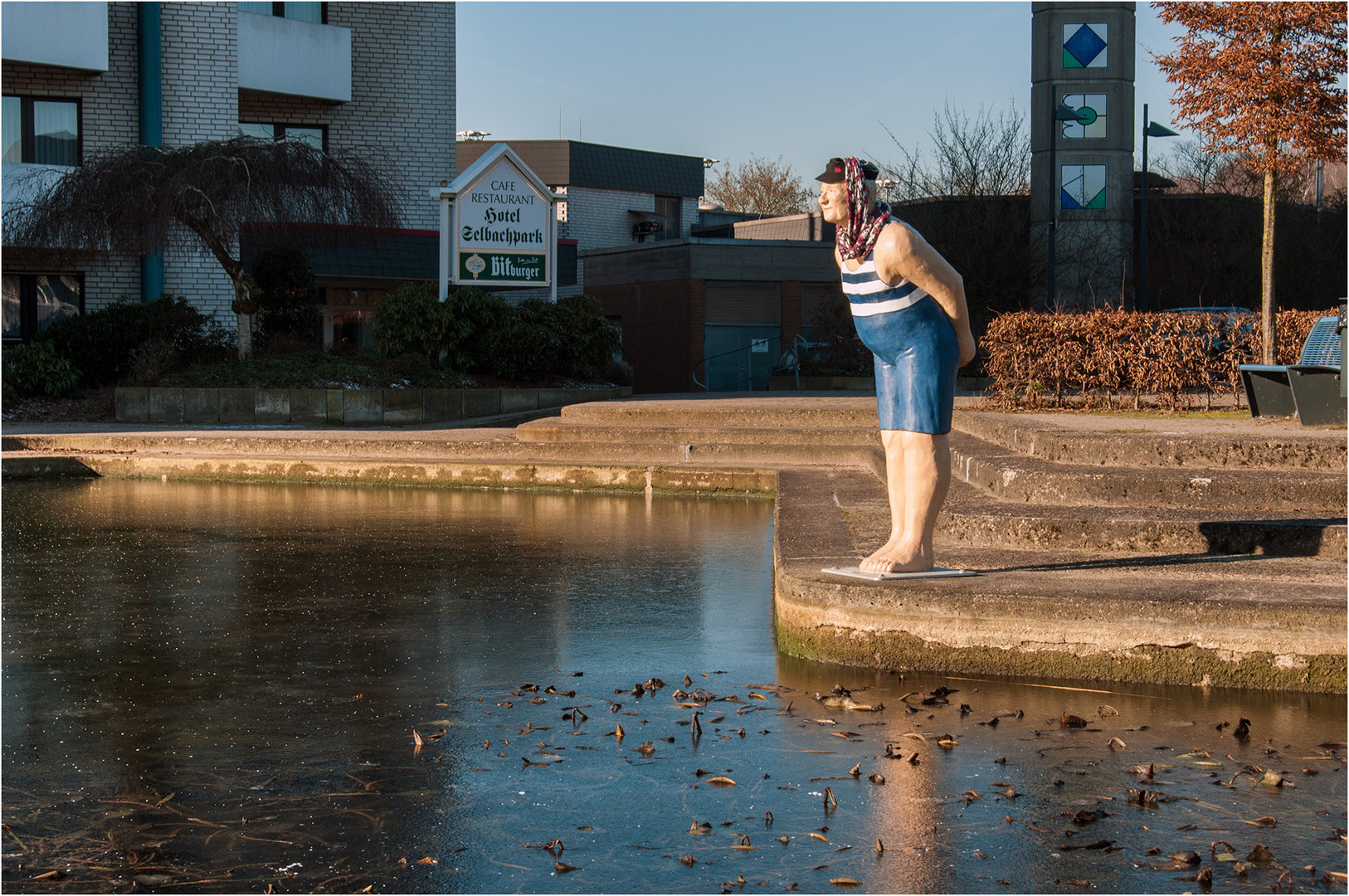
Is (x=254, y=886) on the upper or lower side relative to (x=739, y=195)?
lower

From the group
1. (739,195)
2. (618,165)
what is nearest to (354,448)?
(618,165)

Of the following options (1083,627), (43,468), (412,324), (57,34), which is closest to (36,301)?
(57,34)

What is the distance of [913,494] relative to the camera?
5.50m

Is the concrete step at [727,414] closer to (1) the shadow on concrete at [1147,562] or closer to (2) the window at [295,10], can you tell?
(1) the shadow on concrete at [1147,562]

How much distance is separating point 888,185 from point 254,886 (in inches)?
1192

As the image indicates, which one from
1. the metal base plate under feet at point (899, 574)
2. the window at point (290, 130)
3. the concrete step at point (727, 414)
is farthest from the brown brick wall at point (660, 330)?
the metal base plate under feet at point (899, 574)

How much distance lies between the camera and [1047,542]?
21.2 feet

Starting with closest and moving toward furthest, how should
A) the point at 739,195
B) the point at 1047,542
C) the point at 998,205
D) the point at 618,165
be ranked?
1. the point at 1047,542
2. the point at 998,205
3. the point at 618,165
4. the point at 739,195

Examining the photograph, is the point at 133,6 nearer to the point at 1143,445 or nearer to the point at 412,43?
the point at 412,43

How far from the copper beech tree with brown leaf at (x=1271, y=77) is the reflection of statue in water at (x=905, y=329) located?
31.2ft

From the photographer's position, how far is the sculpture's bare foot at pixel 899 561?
5.48 metres

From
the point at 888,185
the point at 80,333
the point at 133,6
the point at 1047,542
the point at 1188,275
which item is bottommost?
the point at 1047,542

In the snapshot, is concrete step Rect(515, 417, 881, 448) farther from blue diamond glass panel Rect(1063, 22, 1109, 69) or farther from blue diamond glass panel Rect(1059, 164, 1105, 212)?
blue diamond glass panel Rect(1063, 22, 1109, 69)

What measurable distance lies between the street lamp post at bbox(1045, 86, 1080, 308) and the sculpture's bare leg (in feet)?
64.4
